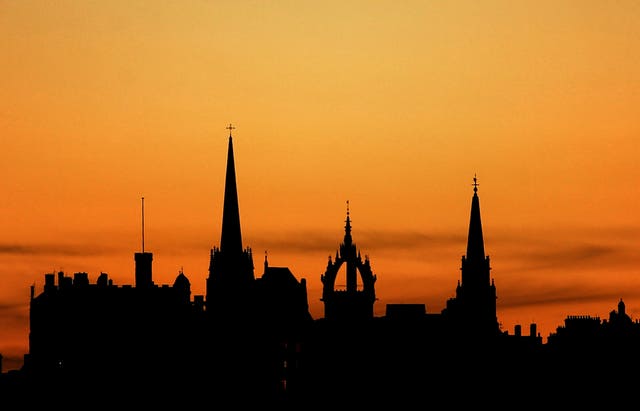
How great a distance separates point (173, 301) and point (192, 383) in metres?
11.6

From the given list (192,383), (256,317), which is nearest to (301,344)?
(256,317)

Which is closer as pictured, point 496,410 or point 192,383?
point 192,383

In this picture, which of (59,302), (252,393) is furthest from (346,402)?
(59,302)

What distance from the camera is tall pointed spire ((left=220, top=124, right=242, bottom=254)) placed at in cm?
18975

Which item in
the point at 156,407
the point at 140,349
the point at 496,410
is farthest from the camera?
the point at 496,410

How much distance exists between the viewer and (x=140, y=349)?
607ft

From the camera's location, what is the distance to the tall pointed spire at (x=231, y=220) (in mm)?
189750

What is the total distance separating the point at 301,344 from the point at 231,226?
11.4 metres

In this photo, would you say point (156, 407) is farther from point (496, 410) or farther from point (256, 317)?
point (496, 410)

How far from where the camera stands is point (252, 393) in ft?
600

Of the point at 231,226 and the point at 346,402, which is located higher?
the point at 231,226

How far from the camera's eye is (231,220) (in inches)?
7485

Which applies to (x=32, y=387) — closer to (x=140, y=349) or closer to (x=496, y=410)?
(x=140, y=349)

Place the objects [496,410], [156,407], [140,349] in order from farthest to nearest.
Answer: [496,410], [140,349], [156,407]
